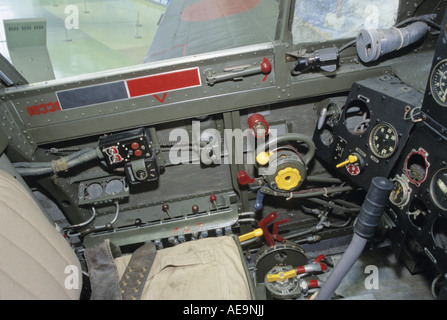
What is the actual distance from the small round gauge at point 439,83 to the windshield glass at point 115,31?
4.58 ft

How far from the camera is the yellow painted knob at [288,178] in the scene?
2088mm

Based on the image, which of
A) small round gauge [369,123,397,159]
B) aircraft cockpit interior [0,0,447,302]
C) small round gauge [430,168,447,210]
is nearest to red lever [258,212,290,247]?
aircraft cockpit interior [0,0,447,302]

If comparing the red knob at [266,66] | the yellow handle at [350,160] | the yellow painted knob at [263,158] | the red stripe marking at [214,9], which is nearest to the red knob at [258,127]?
the yellow painted knob at [263,158]

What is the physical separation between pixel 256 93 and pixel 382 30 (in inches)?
36.0

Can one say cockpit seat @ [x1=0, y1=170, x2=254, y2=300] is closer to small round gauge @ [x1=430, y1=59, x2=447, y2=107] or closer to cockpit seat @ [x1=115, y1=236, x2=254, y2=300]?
cockpit seat @ [x1=115, y1=236, x2=254, y2=300]

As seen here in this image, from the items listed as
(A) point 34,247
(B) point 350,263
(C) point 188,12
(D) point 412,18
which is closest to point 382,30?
(D) point 412,18

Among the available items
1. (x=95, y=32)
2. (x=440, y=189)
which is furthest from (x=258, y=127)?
(x=95, y=32)

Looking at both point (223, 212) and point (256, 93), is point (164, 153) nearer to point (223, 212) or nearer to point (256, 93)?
point (223, 212)

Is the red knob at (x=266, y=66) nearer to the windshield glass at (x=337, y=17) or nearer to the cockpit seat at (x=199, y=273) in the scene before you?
the windshield glass at (x=337, y=17)

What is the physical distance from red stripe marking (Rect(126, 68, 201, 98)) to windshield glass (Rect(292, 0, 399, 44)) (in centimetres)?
77

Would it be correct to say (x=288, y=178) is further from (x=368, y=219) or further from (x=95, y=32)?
(x=95, y=32)

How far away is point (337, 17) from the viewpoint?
1974 millimetres

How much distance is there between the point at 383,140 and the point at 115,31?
5188 mm

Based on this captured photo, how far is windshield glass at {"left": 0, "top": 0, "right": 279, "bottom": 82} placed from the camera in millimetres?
2193
